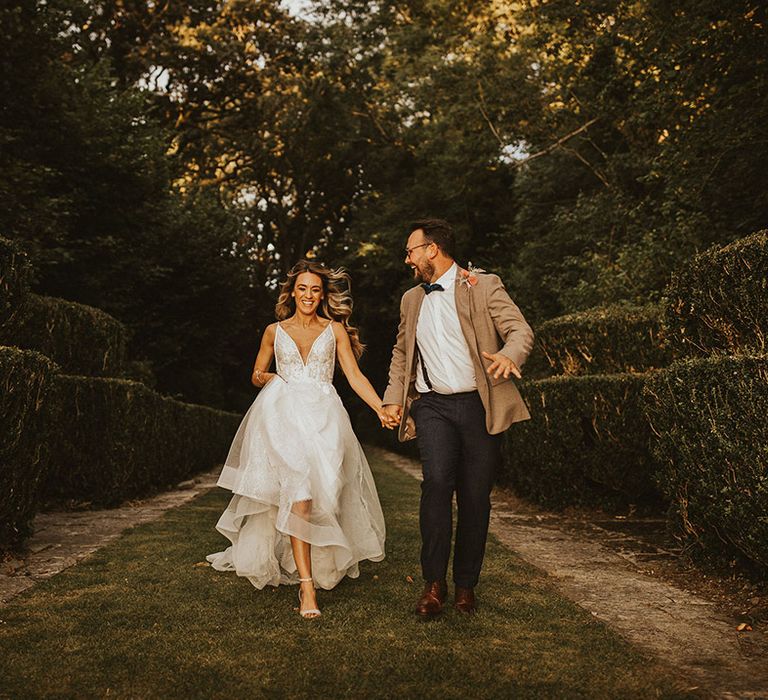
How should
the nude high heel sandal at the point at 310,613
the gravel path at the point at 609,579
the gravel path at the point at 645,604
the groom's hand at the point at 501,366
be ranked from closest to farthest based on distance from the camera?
the gravel path at the point at 645,604
the gravel path at the point at 609,579
the groom's hand at the point at 501,366
the nude high heel sandal at the point at 310,613

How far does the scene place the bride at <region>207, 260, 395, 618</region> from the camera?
5324 mm

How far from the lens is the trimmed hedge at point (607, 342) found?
10477 millimetres

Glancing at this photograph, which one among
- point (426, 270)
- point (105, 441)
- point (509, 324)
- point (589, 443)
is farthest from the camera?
point (105, 441)

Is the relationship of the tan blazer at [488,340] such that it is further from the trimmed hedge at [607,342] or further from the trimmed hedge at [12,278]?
the trimmed hedge at [607,342]

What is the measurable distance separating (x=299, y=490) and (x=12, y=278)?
3645 mm

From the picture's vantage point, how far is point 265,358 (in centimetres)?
607

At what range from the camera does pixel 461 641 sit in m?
4.30

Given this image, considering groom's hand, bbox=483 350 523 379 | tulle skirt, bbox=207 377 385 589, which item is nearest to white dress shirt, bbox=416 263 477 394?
groom's hand, bbox=483 350 523 379

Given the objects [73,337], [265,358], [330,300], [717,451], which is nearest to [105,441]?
[73,337]

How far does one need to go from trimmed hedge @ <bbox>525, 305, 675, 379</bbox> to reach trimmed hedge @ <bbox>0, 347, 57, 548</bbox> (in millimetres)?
6933

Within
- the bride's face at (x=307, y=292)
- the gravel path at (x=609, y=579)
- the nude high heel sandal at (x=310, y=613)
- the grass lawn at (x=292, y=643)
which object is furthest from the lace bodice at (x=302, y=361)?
the gravel path at (x=609, y=579)

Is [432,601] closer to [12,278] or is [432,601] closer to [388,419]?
[388,419]

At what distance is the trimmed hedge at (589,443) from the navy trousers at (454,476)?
4.49m

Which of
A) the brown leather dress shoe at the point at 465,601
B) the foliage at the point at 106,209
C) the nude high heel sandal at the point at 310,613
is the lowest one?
→ the nude high heel sandal at the point at 310,613
